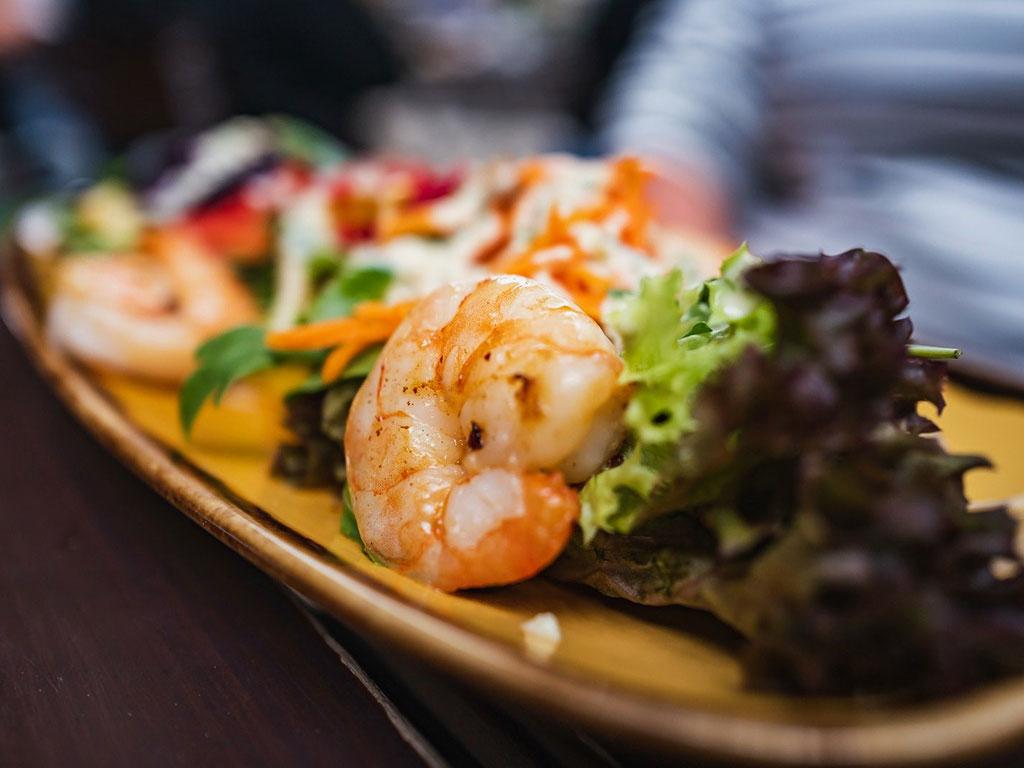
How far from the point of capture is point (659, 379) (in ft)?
3.42

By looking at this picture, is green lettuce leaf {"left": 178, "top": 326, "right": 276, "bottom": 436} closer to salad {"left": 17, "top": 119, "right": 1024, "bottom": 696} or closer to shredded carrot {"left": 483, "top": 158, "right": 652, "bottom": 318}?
salad {"left": 17, "top": 119, "right": 1024, "bottom": 696}

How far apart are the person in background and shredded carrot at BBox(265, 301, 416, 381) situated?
1401 mm

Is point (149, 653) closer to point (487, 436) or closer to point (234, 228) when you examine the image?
point (487, 436)

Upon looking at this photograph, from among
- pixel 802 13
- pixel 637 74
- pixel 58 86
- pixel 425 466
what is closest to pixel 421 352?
pixel 425 466

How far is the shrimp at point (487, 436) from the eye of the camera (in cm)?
104

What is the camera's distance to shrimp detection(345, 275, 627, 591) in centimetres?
104

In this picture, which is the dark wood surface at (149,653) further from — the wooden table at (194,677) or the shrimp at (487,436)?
the shrimp at (487,436)

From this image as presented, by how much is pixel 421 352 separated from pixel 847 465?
0.62 m

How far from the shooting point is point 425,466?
112 centimetres

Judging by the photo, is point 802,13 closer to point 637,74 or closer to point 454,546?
point 637,74

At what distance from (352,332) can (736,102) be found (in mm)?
2826

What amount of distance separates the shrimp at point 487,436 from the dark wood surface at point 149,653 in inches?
8.7

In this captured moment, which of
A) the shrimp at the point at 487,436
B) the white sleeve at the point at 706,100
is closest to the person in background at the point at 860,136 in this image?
the white sleeve at the point at 706,100

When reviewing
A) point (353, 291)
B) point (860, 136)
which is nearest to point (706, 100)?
point (860, 136)
